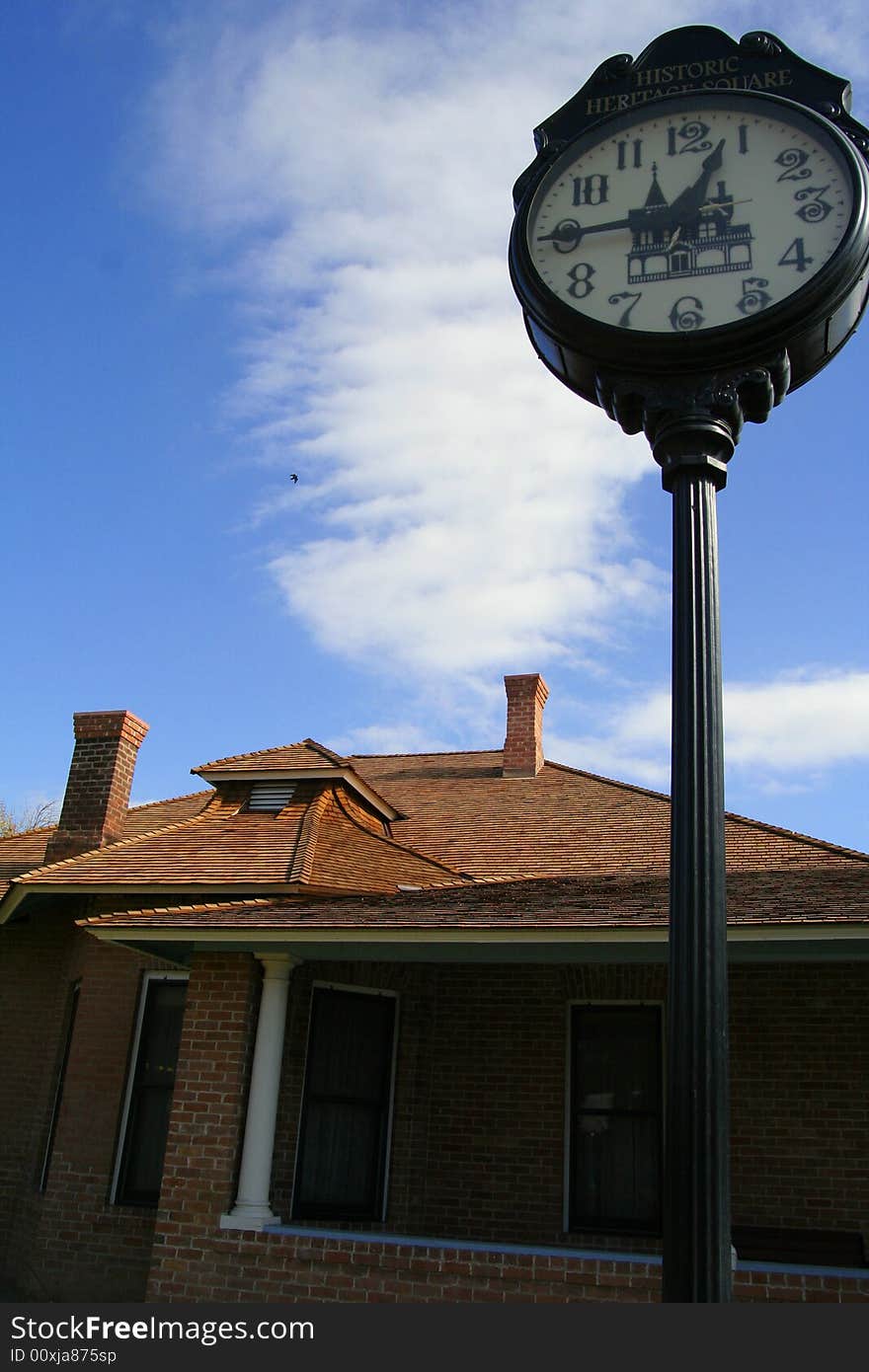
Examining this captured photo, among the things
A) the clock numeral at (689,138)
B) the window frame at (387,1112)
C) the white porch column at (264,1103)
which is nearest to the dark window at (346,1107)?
the window frame at (387,1112)

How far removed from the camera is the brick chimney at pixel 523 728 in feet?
48.4

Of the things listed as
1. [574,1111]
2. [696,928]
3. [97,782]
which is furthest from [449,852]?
[696,928]

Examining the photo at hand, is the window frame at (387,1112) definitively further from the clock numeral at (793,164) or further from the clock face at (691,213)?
the clock numeral at (793,164)

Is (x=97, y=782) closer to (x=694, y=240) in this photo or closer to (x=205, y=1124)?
(x=205, y=1124)

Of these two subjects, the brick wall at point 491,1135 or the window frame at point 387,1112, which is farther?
the window frame at point 387,1112

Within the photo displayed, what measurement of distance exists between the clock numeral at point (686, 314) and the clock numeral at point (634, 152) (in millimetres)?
697

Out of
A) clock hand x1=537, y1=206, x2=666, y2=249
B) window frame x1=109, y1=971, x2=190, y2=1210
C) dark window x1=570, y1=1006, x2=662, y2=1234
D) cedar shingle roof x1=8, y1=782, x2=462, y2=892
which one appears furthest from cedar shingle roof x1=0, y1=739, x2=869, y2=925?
clock hand x1=537, y1=206, x2=666, y2=249

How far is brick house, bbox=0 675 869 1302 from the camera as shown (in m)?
7.73

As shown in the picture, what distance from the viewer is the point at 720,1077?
9.25 ft

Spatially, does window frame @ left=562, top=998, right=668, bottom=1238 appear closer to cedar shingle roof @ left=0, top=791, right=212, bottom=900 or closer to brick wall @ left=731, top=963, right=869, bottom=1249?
brick wall @ left=731, top=963, right=869, bottom=1249

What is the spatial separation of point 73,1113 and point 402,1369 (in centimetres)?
874

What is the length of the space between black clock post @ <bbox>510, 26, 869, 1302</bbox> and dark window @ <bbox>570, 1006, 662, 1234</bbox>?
6.15m

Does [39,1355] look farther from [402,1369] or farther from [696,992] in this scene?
[696,992]

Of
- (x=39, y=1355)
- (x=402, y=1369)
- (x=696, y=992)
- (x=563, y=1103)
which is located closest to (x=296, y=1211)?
(x=563, y=1103)
